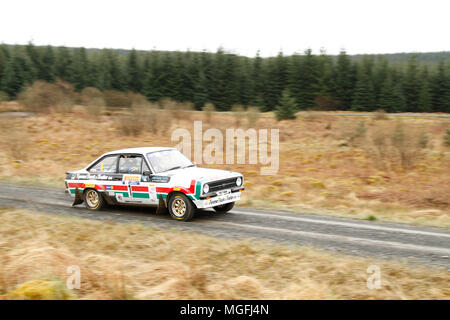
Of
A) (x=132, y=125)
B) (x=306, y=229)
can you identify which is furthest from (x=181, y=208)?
(x=132, y=125)

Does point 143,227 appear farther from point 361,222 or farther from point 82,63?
point 82,63

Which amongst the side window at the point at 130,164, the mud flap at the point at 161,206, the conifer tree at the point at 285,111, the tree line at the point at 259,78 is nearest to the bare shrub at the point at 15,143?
the side window at the point at 130,164

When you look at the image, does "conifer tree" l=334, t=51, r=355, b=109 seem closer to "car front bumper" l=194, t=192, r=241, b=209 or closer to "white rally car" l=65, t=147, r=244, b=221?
"white rally car" l=65, t=147, r=244, b=221

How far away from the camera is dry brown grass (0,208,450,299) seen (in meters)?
5.43

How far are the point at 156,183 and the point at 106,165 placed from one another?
1.86m

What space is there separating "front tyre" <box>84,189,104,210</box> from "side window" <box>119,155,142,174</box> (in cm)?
106

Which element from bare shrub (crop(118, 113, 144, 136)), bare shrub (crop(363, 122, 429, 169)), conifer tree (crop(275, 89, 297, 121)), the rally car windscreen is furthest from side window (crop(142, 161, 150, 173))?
conifer tree (crop(275, 89, 297, 121))

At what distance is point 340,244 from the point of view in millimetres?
8070

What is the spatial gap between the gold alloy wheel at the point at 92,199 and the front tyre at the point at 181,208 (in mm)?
2446

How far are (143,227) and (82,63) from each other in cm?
5841

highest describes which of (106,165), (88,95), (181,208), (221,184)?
(88,95)

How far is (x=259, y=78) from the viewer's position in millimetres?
56688

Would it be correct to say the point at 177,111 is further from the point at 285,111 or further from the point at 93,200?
the point at 93,200
